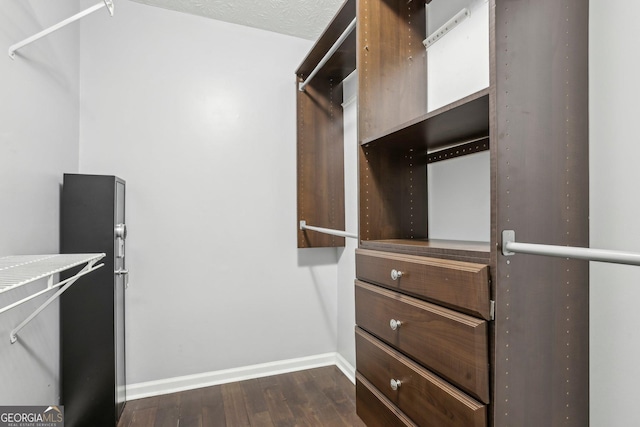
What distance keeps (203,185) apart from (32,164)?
3.11 feet

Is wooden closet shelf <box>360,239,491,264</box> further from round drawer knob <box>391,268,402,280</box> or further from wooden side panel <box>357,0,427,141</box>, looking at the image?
wooden side panel <box>357,0,427,141</box>

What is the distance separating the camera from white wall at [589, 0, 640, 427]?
862 millimetres

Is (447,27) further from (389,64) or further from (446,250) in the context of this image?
(446,250)

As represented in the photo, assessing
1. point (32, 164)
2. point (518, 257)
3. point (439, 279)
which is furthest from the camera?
point (32, 164)

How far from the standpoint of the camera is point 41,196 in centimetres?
146

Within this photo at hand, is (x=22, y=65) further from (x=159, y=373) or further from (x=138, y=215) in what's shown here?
(x=159, y=373)

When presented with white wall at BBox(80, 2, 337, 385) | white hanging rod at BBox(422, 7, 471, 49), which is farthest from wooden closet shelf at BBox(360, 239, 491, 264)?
white wall at BBox(80, 2, 337, 385)

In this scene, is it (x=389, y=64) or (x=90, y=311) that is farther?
(x=90, y=311)

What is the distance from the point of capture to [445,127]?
44.3 inches

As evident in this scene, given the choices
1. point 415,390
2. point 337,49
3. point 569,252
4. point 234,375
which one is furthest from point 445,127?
point 234,375

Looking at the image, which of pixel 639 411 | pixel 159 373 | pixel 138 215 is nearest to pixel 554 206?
pixel 639 411

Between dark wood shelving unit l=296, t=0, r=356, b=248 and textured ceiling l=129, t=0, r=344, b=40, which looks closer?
textured ceiling l=129, t=0, r=344, b=40

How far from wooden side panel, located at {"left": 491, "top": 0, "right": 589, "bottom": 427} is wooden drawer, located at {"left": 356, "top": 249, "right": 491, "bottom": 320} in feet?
0.13

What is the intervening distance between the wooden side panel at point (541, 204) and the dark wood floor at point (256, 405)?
1217mm
